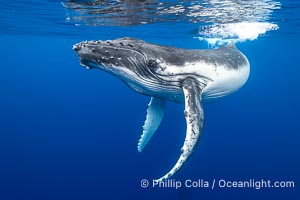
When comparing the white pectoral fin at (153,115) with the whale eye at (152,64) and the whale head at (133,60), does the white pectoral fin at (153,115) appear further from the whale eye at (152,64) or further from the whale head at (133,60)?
the whale eye at (152,64)

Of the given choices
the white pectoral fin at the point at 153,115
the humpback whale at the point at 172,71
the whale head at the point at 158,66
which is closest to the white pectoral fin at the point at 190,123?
the humpback whale at the point at 172,71

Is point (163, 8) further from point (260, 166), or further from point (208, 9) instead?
point (260, 166)

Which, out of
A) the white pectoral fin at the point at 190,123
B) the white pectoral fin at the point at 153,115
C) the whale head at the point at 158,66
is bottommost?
the white pectoral fin at the point at 153,115

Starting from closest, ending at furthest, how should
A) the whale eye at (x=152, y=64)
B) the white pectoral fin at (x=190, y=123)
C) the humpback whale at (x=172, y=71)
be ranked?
the white pectoral fin at (x=190, y=123), the humpback whale at (x=172, y=71), the whale eye at (x=152, y=64)

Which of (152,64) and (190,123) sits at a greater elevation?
(152,64)

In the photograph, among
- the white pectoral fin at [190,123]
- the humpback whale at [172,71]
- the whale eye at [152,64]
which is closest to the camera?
the white pectoral fin at [190,123]

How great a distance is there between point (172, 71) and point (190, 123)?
1378 millimetres

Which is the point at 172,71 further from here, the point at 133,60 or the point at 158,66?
the point at 133,60

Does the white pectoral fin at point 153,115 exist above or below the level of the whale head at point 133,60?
below

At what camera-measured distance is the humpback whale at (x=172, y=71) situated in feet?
19.2

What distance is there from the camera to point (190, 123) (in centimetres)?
571

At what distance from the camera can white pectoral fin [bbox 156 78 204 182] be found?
555 centimetres

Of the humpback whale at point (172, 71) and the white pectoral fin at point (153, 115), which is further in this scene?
the white pectoral fin at point (153, 115)

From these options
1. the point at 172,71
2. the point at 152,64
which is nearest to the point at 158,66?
the point at 152,64
